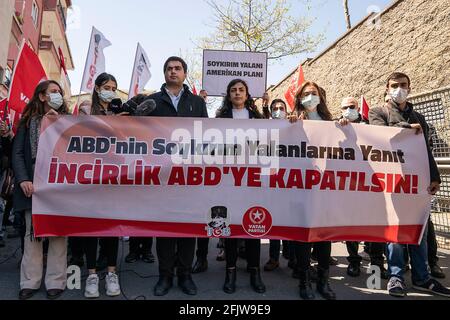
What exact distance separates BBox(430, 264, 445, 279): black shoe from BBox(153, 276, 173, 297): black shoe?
3.09m

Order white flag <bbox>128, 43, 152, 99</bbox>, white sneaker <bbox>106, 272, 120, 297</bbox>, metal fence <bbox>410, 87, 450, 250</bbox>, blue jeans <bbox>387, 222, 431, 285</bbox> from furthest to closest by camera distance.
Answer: white flag <bbox>128, 43, 152, 99</bbox> → metal fence <bbox>410, 87, 450, 250</bbox> → blue jeans <bbox>387, 222, 431, 285</bbox> → white sneaker <bbox>106, 272, 120, 297</bbox>

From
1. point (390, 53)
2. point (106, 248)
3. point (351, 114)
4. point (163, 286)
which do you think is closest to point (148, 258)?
point (106, 248)

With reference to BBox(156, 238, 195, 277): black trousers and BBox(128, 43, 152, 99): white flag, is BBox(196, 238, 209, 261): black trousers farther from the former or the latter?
BBox(128, 43, 152, 99): white flag

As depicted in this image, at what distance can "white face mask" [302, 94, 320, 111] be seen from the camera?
366 cm

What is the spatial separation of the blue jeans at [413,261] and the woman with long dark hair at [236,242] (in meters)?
1.34

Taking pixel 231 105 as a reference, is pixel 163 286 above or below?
below

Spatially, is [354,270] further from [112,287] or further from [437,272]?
[112,287]

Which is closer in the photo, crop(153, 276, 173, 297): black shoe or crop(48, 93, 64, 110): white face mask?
crop(153, 276, 173, 297): black shoe

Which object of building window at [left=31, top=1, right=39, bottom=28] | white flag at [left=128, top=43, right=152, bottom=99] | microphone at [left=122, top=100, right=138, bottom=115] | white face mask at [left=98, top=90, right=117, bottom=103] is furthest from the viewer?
building window at [left=31, top=1, right=39, bottom=28]

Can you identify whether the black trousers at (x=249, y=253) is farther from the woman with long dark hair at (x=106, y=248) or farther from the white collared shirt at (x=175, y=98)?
the white collared shirt at (x=175, y=98)

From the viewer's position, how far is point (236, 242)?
11.2ft

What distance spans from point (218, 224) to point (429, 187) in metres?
2.17

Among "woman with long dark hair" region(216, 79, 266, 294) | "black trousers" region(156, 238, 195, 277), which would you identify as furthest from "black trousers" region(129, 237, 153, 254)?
"woman with long dark hair" region(216, 79, 266, 294)

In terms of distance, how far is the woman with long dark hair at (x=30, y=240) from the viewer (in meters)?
3.19
